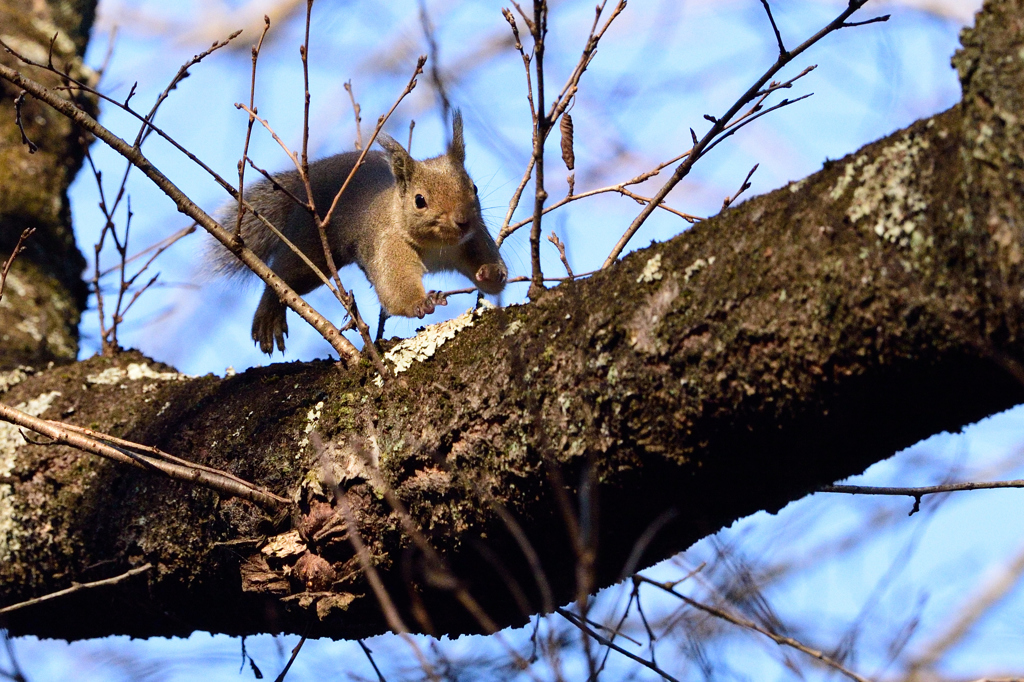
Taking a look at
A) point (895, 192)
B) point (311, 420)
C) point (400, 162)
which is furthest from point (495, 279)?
point (895, 192)

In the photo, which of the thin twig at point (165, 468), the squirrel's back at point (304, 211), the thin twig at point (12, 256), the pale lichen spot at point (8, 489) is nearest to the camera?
the thin twig at point (165, 468)

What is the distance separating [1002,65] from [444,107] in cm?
83

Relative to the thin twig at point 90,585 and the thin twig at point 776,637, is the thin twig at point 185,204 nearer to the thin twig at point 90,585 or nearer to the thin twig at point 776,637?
the thin twig at point 90,585

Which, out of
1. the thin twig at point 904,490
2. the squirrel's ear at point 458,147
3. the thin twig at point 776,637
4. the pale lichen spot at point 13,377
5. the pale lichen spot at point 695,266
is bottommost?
the thin twig at point 776,637

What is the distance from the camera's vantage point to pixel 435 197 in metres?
3.88

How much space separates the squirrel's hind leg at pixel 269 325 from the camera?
3887 mm

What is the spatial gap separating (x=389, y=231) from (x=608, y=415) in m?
2.55

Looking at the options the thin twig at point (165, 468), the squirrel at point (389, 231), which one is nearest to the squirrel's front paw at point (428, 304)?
the squirrel at point (389, 231)

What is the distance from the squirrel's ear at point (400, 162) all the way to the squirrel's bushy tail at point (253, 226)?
0.58 metres

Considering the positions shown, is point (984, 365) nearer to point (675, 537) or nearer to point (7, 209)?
point (675, 537)

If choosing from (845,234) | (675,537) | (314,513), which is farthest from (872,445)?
(314,513)

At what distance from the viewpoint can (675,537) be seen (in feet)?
5.85

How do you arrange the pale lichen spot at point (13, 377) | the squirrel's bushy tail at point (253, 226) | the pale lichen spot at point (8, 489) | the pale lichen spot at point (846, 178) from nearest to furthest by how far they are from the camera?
the pale lichen spot at point (846, 178) < the pale lichen spot at point (8, 489) < the pale lichen spot at point (13, 377) < the squirrel's bushy tail at point (253, 226)

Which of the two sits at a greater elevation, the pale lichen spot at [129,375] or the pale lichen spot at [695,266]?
the pale lichen spot at [129,375]
